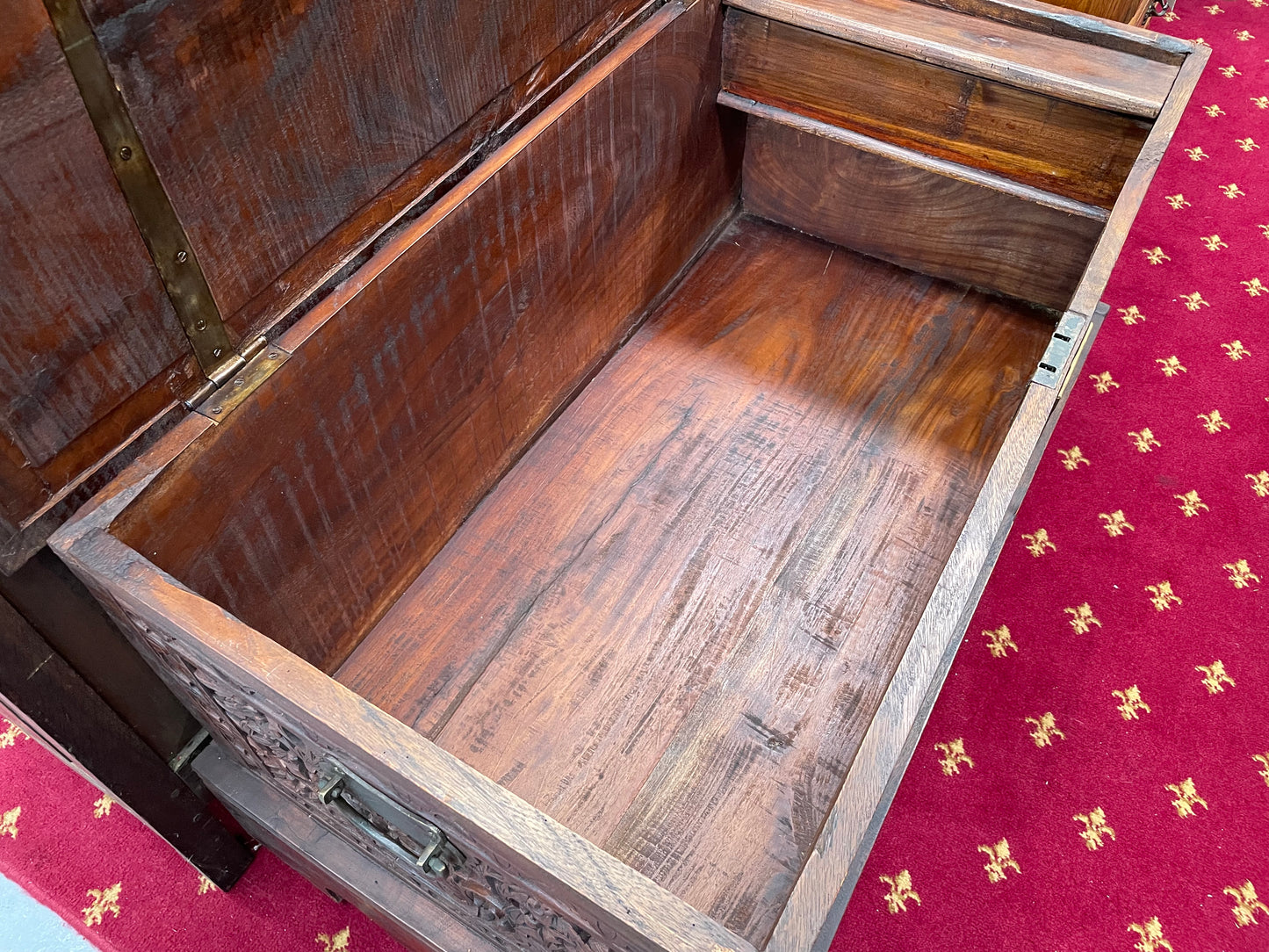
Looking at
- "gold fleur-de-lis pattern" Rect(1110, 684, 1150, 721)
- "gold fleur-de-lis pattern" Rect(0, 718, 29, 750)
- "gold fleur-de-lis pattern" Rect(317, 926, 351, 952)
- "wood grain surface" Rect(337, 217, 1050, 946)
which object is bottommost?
"gold fleur-de-lis pattern" Rect(317, 926, 351, 952)

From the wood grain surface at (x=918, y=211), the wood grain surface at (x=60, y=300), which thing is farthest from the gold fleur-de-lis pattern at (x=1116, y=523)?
the wood grain surface at (x=60, y=300)

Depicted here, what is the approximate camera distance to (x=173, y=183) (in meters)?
0.75

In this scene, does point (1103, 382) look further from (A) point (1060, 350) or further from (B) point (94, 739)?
(B) point (94, 739)

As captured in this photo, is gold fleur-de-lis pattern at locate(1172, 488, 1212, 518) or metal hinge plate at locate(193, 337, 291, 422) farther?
gold fleur-de-lis pattern at locate(1172, 488, 1212, 518)

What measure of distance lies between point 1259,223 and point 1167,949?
1.58 meters

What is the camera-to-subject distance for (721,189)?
1.60 metres

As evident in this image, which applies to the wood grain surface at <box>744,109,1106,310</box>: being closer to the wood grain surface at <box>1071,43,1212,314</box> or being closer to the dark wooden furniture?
the wood grain surface at <box>1071,43,1212,314</box>

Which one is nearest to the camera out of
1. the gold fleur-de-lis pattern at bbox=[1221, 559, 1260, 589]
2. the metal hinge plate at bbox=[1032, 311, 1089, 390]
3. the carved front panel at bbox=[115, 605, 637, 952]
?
the carved front panel at bbox=[115, 605, 637, 952]

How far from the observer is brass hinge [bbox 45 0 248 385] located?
65cm

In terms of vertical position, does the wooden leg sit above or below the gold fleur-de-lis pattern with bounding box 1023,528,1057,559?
above

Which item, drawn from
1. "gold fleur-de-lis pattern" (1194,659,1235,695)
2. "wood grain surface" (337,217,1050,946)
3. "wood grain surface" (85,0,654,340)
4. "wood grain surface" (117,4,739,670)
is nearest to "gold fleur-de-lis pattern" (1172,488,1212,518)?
"gold fleur-de-lis pattern" (1194,659,1235,695)

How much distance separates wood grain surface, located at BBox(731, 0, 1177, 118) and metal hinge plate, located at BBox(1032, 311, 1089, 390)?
0.38m

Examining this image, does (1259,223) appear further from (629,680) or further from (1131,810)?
(629,680)

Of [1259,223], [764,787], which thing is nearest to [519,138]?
[764,787]
